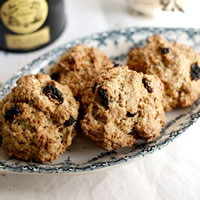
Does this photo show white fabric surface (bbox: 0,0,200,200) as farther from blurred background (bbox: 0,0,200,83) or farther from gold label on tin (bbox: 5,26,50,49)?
blurred background (bbox: 0,0,200,83)

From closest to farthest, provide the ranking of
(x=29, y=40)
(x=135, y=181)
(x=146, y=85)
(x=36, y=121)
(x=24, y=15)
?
1. (x=36, y=121)
2. (x=146, y=85)
3. (x=135, y=181)
4. (x=24, y=15)
5. (x=29, y=40)

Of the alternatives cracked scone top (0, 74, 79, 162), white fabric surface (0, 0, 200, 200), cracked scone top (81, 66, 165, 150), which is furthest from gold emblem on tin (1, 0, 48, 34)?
white fabric surface (0, 0, 200, 200)

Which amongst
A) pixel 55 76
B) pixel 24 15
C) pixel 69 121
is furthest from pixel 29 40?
pixel 69 121

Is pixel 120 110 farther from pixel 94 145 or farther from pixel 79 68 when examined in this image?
pixel 79 68

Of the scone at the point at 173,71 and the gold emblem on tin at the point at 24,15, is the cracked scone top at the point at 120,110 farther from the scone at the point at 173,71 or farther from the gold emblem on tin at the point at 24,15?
the gold emblem on tin at the point at 24,15

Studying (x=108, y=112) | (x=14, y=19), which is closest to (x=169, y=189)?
(x=108, y=112)
